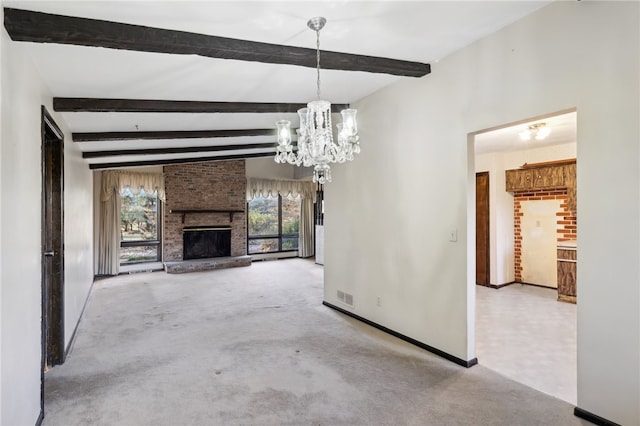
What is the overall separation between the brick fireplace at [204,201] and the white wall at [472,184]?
477 centimetres

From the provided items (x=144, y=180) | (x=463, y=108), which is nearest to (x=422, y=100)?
(x=463, y=108)

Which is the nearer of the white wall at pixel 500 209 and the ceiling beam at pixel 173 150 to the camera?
the ceiling beam at pixel 173 150

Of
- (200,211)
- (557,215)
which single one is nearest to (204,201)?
(200,211)

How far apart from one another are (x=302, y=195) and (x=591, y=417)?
8.29 m

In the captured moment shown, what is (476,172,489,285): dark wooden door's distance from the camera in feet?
19.8

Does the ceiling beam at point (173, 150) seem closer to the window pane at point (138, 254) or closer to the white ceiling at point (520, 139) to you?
the window pane at point (138, 254)

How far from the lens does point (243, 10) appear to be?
2090 millimetres

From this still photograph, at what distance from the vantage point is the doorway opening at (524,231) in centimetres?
409

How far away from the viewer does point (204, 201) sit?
8602 mm

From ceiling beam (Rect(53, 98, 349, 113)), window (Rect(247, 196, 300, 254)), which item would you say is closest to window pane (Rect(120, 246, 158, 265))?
window (Rect(247, 196, 300, 254))

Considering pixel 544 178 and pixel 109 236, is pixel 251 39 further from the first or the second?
pixel 109 236

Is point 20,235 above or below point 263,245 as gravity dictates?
above

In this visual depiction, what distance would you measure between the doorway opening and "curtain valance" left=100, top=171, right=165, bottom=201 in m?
6.61

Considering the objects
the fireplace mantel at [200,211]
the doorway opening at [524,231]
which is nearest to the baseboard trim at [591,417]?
the doorway opening at [524,231]
